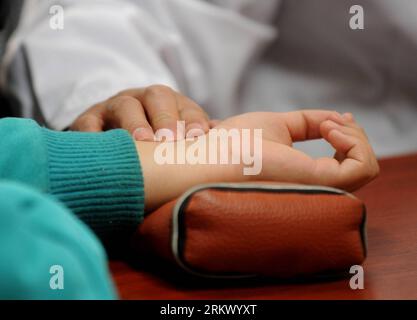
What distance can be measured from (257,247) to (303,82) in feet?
1.71

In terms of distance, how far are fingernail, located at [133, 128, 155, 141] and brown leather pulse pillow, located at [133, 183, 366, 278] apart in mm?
104

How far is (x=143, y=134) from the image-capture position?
0.51 metres

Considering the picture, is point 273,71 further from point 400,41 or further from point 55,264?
point 55,264

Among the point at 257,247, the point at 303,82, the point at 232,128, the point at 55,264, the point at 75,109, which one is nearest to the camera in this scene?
the point at 55,264

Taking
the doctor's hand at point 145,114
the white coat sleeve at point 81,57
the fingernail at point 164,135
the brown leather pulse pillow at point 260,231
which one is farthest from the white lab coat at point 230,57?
the brown leather pulse pillow at point 260,231

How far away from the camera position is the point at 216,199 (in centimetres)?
38

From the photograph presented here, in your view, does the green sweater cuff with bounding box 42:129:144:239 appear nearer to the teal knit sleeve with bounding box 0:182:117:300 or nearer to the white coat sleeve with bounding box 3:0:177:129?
the teal knit sleeve with bounding box 0:182:117:300

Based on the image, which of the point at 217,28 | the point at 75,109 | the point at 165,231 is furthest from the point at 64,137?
the point at 217,28

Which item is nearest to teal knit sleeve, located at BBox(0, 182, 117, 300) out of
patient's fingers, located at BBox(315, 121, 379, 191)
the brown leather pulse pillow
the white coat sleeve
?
the brown leather pulse pillow

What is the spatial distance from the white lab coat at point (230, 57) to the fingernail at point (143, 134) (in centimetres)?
23

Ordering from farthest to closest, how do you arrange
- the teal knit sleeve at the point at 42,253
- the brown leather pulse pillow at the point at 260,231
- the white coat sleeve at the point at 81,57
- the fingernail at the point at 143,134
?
1. the white coat sleeve at the point at 81,57
2. the fingernail at the point at 143,134
3. the brown leather pulse pillow at the point at 260,231
4. the teal knit sleeve at the point at 42,253

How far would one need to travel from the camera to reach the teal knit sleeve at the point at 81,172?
412mm

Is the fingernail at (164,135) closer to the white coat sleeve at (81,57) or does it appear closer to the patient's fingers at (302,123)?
the patient's fingers at (302,123)
